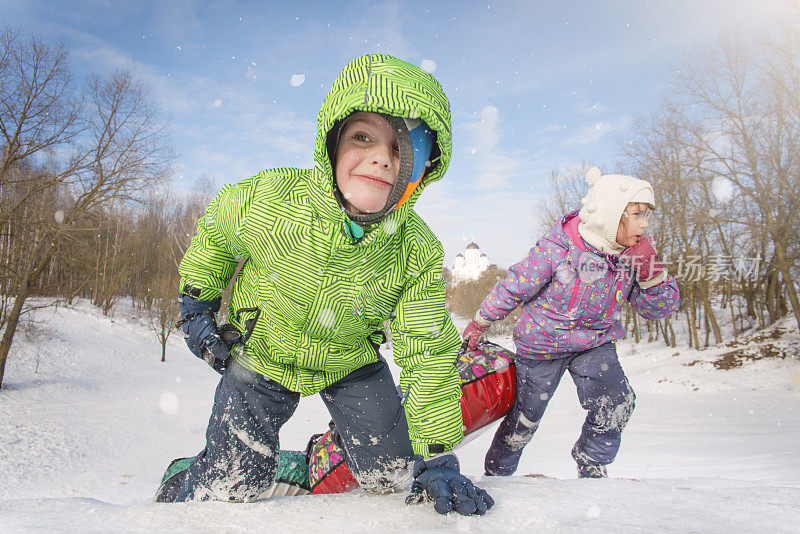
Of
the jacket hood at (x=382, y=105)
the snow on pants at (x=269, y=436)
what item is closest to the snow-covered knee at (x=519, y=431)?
the snow on pants at (x=269, y=436)

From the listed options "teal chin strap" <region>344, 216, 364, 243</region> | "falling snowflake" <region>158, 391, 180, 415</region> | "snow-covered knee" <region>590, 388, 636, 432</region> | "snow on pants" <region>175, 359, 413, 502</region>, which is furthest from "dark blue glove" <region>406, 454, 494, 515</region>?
"falling snowflake" <region>158, 391, 180, 415</region>

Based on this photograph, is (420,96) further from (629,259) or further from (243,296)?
(629,259)

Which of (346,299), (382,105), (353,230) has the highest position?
(382,105)

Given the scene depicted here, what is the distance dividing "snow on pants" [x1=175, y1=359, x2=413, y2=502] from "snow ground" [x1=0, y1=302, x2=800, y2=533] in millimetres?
280

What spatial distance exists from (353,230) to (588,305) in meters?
1.73

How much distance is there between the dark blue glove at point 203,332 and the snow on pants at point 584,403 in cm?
184

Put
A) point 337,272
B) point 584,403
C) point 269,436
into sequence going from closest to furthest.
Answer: point 337,272
point 269,436
point 584,403

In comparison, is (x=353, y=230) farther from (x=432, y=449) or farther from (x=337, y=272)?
(x=432, y=449)

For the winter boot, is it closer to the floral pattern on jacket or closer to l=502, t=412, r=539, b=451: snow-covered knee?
l=502, t=412, r=539, b=451: snow-covered knee

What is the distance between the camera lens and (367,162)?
1.71 m

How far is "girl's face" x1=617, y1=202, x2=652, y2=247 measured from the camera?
9.34ft

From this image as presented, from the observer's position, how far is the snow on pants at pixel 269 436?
6.89 feet

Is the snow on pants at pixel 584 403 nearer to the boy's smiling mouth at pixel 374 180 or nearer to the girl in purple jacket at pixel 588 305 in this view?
the girl in purple jacket at pixel 588 305

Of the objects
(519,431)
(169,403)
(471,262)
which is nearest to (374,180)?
(519,431)
